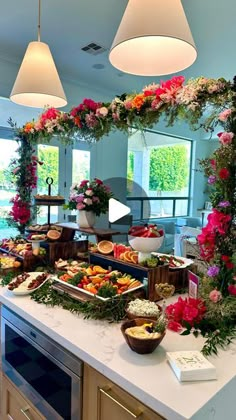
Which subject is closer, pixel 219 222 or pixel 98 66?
pixel 219 222

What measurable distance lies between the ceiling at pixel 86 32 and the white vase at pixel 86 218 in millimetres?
2089

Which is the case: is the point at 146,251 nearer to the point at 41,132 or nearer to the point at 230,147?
the point at 230,147

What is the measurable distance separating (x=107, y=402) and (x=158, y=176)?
250 inches

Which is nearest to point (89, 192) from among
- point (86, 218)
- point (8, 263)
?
point (86, 218)

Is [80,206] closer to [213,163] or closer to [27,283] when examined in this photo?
[27,283]

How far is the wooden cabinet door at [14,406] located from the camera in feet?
Answer: 4.97

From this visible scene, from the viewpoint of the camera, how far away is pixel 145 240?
1630 millimetres

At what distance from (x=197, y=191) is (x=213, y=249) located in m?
7.07

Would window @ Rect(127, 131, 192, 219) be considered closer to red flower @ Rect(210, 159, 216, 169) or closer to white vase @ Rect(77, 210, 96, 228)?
white vase @ Rect(77, 210, 96, 228)

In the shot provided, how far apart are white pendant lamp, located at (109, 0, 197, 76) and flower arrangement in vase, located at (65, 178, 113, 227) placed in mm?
854

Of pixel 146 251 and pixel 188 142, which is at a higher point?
pixel 188 142

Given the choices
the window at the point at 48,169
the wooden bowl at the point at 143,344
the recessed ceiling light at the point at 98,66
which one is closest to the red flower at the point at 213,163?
the wooden bowl at the point at 143,344

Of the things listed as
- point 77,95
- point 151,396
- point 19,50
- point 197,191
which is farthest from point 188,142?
point 151,396

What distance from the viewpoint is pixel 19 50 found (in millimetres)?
3926
